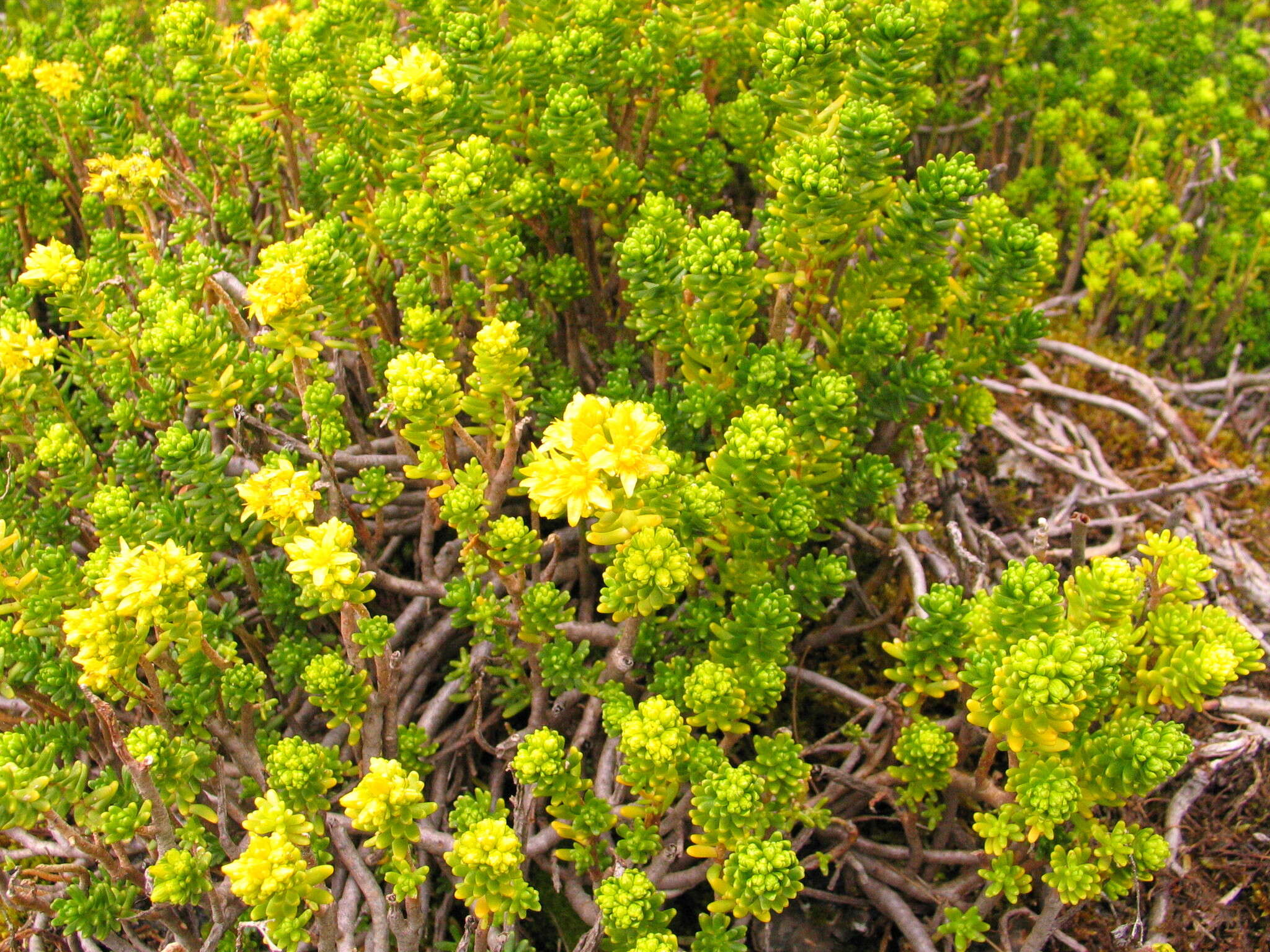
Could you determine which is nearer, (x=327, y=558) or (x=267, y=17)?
(x=327, y=558)

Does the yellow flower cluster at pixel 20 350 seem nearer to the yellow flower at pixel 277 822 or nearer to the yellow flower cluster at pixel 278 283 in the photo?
the yellow flower cluster at pixel 278 283

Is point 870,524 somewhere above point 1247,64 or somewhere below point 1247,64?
below

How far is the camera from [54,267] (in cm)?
215

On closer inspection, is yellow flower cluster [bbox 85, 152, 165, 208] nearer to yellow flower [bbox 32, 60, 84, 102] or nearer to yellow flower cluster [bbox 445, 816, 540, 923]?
yellow flower [bbox 32, 60, 84, 102]

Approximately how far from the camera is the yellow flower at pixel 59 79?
2877 millimetres

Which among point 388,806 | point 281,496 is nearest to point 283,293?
point 281,496

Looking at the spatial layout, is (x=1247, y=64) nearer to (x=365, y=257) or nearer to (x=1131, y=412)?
(x=1131, y=412)

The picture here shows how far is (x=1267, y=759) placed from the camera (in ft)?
8.34

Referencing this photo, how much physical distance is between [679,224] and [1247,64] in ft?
8.25

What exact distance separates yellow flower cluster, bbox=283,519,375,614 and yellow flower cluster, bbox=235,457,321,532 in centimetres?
7

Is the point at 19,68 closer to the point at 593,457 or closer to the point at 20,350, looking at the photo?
the point at 20,350

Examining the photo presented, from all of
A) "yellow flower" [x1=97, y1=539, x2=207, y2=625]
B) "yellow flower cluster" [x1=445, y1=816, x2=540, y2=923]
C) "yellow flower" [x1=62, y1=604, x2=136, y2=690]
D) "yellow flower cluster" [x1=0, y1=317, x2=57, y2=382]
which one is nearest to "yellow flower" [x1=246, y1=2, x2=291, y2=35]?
"yellow flower cluster" [x1=0, y1=317, x2=57, y2=382]

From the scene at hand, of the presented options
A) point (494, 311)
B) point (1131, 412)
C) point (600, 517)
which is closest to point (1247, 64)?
point (1131, 412)

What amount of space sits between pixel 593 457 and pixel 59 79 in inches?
90.7
